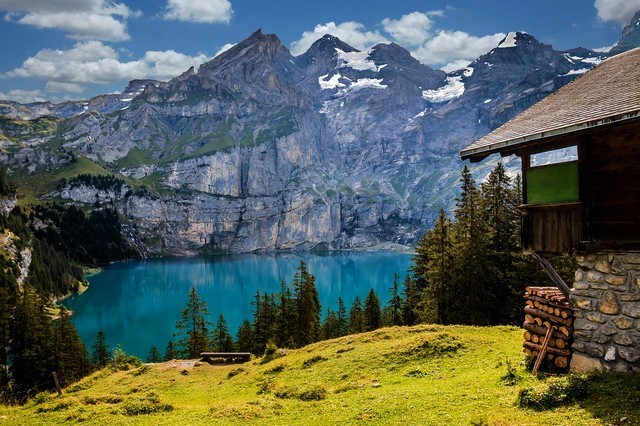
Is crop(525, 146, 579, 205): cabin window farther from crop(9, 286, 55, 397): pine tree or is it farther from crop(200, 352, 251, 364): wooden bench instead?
crop(9, 286, 55, 397): pine tree

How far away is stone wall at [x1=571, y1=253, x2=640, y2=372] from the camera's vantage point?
12352 mm

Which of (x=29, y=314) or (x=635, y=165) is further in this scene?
(x=29, y=314)

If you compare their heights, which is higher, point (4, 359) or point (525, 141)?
point (525, 141)

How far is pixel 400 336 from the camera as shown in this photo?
27516 mm

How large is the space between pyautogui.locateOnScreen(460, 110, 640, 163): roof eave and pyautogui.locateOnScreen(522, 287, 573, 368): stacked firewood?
5370mm

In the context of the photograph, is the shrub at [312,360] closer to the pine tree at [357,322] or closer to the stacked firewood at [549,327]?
the stacked firewood at [549,327]

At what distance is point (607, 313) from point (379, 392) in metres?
8.27

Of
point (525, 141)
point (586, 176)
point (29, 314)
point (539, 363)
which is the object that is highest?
point (525, 141)

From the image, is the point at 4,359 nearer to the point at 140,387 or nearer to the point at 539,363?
the point at 140,387

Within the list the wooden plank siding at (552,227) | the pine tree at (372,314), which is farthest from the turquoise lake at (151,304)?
the wooden plank siding at (552,227)

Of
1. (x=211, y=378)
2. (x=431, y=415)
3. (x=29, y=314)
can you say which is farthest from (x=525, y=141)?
(x=29, y=314)

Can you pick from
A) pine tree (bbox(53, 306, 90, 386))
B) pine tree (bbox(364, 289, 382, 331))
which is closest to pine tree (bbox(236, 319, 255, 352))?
pine tree (bbox(364, 289, 382, 331))

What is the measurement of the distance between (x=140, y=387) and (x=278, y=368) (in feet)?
32.3

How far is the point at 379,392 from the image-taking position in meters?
16.7
